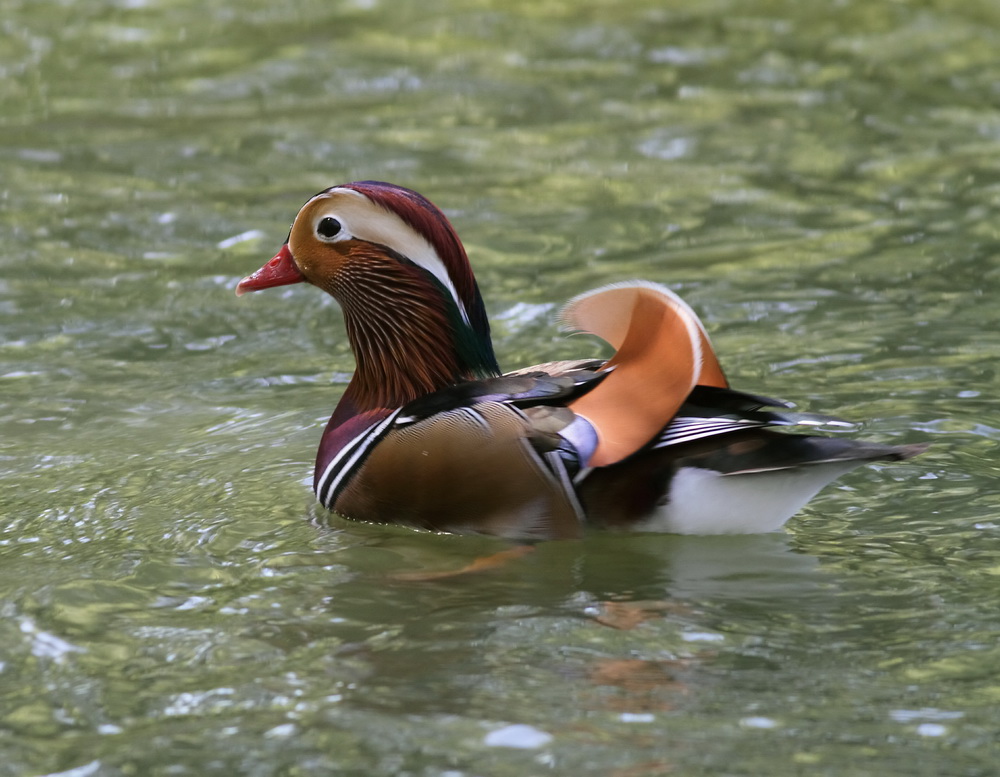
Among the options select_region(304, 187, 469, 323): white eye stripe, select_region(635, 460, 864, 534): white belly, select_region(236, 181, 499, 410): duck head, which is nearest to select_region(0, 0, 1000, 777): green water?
select_region(635, 460, 864, 534): white belly

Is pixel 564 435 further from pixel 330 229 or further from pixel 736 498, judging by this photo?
pixel 330 229

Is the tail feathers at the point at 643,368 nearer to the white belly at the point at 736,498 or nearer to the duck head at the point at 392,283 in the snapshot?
the white belly at the point at 736,498

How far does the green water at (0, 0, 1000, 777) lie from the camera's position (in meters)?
3.45

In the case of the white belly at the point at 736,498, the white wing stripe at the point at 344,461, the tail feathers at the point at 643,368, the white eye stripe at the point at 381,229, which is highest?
the white eye stripe at the point at 381,229

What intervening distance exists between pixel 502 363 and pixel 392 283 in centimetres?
154

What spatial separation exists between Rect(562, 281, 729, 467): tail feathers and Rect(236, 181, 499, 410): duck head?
50cm

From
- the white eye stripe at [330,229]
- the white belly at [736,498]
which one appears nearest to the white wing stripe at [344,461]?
the white eye stripe at [330,229]

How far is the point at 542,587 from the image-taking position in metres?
4.29

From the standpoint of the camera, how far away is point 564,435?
435 centimetres

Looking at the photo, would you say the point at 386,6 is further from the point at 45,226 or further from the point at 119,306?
the point at 119,306

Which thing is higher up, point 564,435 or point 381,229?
point 381,229

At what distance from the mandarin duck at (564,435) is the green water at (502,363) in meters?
0.13

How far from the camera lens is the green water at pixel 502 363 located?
345 centimetres

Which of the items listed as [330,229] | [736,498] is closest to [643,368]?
[736,498]
